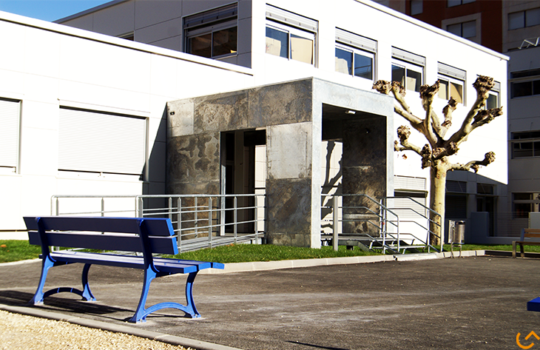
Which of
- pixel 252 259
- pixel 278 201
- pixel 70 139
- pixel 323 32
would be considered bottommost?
pixel 252 259

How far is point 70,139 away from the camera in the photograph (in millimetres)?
15242

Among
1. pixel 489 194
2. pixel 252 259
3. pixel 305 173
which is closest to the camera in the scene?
pixel 252 259

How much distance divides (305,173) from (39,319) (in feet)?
27.7

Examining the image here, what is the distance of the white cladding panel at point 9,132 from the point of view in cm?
1392

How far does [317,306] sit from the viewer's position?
21.1 ft

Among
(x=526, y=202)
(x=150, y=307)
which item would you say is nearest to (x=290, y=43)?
(x=150, y=307)

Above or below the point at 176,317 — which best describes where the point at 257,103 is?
above

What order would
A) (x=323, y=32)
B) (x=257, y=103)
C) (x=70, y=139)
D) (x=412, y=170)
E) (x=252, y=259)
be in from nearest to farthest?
(x=252, y=259), (x=257, y=103), (x=70, y=139), (x=323, y=32), (x=412, y=170)

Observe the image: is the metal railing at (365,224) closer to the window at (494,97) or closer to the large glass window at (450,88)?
the large glass window at (450,88)

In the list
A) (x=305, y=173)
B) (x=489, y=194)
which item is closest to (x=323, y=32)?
(x=305, y=173)

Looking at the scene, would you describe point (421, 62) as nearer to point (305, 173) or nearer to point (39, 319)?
point (305, 173)

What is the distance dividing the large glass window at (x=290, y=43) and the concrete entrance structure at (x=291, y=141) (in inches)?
190

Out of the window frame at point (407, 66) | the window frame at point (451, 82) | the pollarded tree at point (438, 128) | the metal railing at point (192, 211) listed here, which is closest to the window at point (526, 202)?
the window frame at point (451, 82)

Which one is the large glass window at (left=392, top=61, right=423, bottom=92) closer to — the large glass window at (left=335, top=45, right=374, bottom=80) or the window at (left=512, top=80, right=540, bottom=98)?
the large glass window at (left=335, top=45, right=374, bottom=80)
